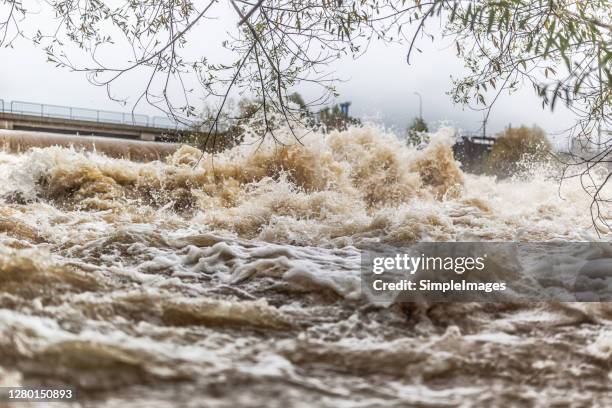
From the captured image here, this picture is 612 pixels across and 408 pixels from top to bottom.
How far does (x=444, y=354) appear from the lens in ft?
8.01

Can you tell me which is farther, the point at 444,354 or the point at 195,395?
the point at 444,354

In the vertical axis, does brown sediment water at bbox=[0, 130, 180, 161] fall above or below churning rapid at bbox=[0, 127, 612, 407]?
above

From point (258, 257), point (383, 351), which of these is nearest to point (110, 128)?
point (258, 257)

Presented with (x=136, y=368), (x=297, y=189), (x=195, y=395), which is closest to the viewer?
(x=195, y=395)

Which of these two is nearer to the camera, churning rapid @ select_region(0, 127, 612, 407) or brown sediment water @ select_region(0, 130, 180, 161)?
churning rapid @ select_region(0, 127, 612, 407)

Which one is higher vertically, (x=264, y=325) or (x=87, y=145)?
(x=87, y=145)

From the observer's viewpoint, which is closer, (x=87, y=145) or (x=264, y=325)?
(x=264, y=325)

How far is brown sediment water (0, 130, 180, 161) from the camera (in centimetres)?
1379

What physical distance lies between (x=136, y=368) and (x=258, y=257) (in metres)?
2.42

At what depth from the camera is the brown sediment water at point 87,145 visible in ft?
45.2

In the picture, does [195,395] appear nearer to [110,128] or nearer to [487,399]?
[487,399]

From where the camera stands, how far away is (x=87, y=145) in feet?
49.9

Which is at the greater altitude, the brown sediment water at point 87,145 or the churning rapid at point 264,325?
the brown sediment water at point 87,145

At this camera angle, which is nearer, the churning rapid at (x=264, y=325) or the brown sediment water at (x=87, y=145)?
the churning rapid at (x=264, y=325)
